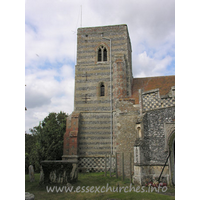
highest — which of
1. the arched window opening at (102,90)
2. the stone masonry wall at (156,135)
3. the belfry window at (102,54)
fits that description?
the belfry window at (102,54)

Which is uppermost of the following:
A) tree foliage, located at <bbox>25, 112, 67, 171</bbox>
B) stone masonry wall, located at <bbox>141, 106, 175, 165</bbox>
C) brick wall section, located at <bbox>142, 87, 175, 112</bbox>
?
brick wall section, located at <bbox>142, 87, 175, 112</bbox>

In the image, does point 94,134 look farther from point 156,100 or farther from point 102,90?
point 156,100

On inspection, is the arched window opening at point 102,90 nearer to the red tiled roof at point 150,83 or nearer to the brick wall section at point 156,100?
the red tiled roof at point 150,83

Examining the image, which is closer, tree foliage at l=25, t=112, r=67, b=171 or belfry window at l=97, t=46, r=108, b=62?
belfry window at l=97, t=46, r=108, b=62

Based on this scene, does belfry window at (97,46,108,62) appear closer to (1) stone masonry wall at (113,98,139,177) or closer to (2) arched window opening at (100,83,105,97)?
(2) arched window opening at (100,83,105,97)

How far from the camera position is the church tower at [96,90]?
16984mm

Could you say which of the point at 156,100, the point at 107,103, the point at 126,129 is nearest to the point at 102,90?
the point at 107,103

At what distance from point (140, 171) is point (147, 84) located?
10.3 metres

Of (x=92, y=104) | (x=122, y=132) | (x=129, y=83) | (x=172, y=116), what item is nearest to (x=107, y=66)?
(x=129, y=83)

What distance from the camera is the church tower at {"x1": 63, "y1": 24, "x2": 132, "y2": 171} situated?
16984 mm

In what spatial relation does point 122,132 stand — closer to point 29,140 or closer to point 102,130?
point 102,130
